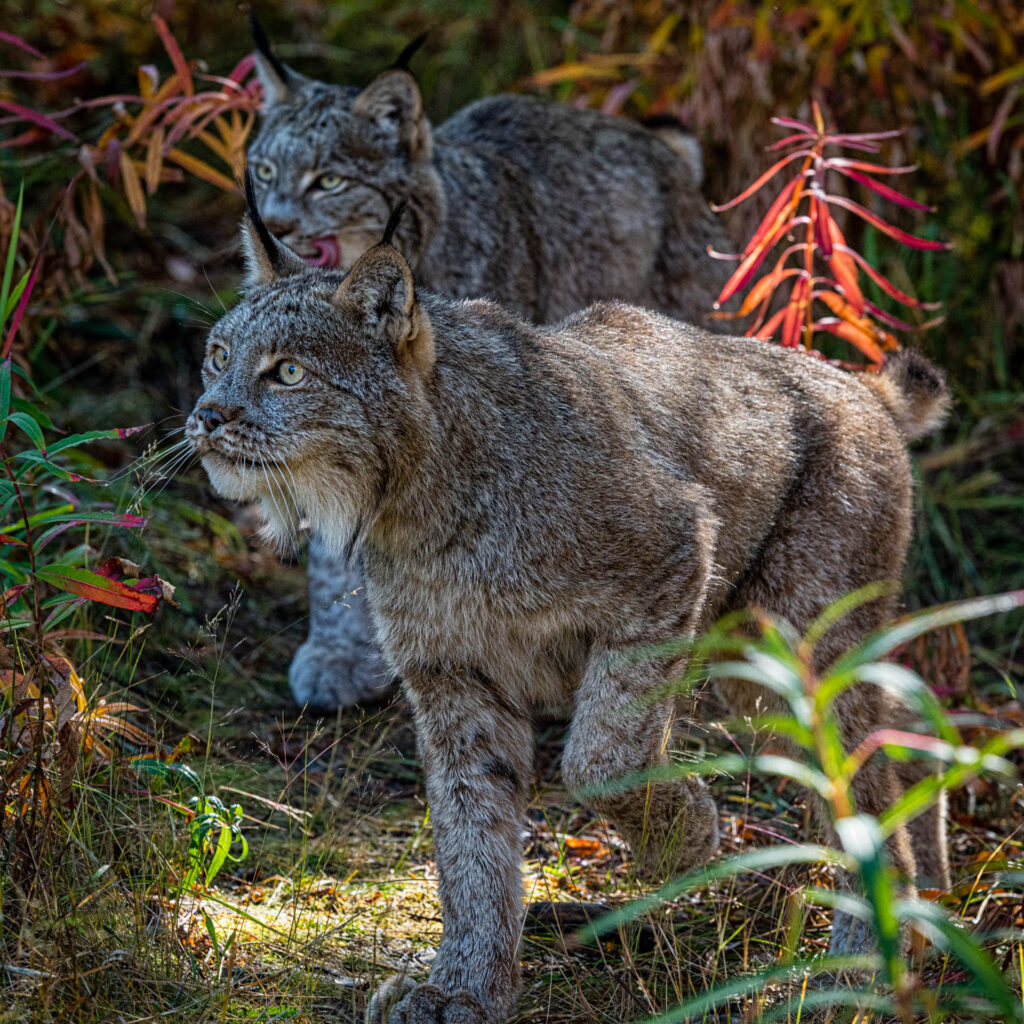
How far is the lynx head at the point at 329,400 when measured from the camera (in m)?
3.19

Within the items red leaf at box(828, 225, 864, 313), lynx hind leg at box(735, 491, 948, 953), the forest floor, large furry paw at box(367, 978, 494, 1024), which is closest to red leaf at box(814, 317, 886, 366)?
red leaf at box(828, 225, 864, 313)

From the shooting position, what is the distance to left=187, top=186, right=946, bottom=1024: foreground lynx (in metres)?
3.20

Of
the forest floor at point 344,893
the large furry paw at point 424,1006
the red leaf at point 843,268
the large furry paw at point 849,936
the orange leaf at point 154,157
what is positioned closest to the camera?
the forest floor at point 344,893

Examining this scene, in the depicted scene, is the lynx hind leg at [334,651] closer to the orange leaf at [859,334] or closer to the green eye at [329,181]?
the green eye at [329,181]

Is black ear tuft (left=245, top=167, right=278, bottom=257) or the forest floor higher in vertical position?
black ear tuft (left=245, top=167, right=278, bottom=257)

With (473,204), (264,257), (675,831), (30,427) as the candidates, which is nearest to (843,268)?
(264,257)

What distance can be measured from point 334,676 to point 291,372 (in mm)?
2033

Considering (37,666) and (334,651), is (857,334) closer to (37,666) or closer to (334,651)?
(334,651)

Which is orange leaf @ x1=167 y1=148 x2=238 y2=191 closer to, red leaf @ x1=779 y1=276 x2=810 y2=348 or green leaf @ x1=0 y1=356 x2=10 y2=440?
green leaf @ x1=0 y1=356 x2=10 y2=440

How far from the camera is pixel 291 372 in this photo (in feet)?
10.7

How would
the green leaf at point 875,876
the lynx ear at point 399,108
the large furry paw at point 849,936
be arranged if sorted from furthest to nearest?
the lynx ear at point 399,108 → the large furry paw at point 849,936 → the green leaf at point 875,876

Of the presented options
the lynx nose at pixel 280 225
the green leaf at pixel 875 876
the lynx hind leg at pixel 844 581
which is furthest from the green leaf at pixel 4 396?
the green leaf at pixel 875 876

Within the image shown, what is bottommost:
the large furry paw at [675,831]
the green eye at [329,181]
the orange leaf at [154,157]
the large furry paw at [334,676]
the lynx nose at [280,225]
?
the large furry paw at [334,676]

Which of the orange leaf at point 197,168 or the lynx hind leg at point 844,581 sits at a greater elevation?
the orange leaf at point 197,168
